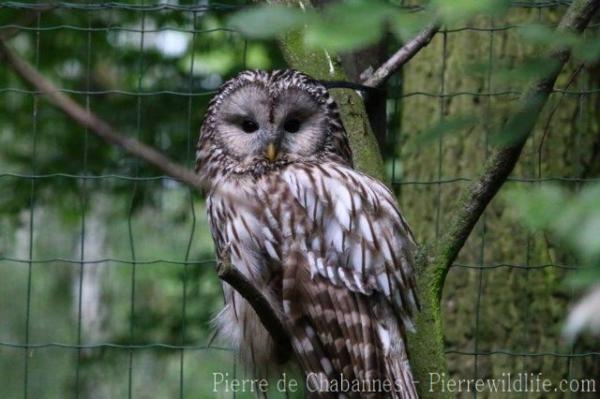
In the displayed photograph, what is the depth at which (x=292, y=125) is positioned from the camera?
300cm

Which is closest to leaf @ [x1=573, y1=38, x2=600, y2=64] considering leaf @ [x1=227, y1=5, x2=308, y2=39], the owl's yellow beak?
leaf @ [x1=227, y1=5, x2=308, y2=39]

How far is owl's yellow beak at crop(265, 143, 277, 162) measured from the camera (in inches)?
113

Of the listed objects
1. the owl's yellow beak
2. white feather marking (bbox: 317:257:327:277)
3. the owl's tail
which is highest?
the owl's yellow beak

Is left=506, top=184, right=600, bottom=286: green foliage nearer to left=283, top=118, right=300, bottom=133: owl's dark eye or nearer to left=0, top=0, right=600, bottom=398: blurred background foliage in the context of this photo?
left=0, top=0, right=600, bottom=398: blurred background foliage

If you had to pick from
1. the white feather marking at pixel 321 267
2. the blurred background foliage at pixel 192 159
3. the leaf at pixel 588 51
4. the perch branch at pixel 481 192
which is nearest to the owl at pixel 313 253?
the white feather marking at pixel 321 267

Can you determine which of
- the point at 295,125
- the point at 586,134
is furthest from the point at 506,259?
the point at 295,125

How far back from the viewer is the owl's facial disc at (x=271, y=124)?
2.92 meters

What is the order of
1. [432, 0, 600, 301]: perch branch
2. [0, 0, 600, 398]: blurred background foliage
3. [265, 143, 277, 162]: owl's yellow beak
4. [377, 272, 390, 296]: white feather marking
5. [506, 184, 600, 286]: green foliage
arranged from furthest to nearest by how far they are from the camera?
[0, 0, 600, 398]: blurred background foliage → [265, 143, 277, 162]: owl's yellow beak → [377, 272, 390, 296]: white feather marking → [432, 0, 600, 301]: perch branch → [506, 184, 600, 286]: green foliage

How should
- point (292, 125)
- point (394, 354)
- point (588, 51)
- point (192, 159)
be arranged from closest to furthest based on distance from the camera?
point (588, 51)
point (394, 354)
point (292, 125)
point (192, 159)

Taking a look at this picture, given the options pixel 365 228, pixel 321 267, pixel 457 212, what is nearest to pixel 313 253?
pixel 321 267

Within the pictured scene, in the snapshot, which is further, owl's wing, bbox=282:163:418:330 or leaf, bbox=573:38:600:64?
owl's wing, bbox=282:163:418:330

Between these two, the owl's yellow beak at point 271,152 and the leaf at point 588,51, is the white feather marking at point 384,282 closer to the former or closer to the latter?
the owl's yellow beak at point 271,152

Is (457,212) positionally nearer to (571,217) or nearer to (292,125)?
(292,125)

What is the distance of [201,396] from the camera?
19.6 feet
